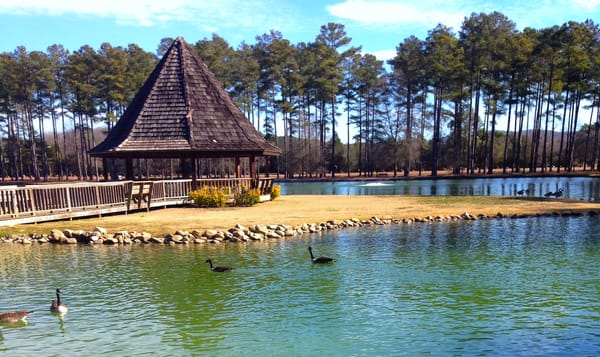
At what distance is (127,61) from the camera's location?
2534 inches

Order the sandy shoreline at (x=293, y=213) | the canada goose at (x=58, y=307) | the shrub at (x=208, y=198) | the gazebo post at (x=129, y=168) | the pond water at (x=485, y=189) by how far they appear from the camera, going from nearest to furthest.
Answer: the canada goose at (x=58, y=307), the sandy shoreline at (x=293, y=213), the shrub at (x=208, y=198), the gazebo post at (x=129, y=168), the pond water at (x=485, y=189)

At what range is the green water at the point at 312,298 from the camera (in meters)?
6.86

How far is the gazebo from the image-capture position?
22.9 m

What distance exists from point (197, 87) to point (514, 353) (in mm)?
22930

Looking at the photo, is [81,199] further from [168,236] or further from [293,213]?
[293,213]

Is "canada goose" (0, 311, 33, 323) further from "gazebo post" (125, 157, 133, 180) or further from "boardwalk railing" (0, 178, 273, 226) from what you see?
"gazebo post" (125, 157, 133, 180)

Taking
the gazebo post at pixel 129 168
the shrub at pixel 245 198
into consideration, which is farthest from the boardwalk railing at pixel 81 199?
the gazebo post at pixel 129 168

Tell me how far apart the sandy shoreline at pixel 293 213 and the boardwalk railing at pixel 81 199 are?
52cm

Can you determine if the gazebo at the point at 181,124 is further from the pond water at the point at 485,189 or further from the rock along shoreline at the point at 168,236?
the pond water at the point at 485,189

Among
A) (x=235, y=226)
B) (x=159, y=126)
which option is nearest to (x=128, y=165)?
(x=159, y=126)

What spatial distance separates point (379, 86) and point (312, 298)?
60425 millimetres

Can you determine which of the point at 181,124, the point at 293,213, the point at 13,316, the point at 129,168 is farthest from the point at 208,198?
the point at 13,316

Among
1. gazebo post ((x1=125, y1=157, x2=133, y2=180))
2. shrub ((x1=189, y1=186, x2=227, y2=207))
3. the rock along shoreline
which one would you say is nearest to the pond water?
shrub ((x1=189, y1=186, x2=227, y2=207))

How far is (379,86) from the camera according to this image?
217 feet
